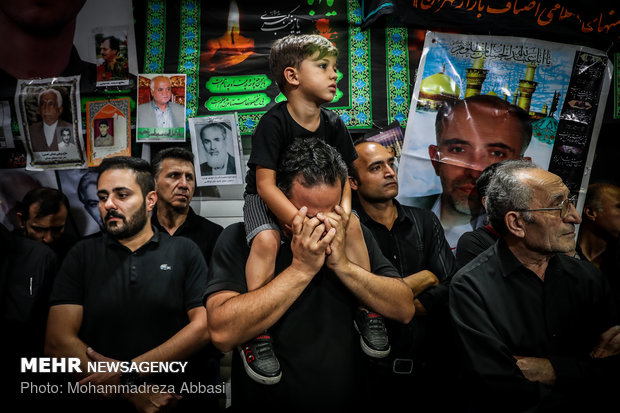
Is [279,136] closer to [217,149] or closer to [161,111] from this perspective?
[217,149]

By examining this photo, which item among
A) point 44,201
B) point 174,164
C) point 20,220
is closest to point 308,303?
point 174,164

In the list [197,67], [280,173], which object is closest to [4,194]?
[197,67]

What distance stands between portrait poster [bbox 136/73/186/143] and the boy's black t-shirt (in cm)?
154

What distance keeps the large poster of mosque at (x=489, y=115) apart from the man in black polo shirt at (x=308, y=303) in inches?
72.1

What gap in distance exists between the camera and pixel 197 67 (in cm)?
349

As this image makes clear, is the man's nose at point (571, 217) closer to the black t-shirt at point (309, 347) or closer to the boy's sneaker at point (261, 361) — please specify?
the black t-shirt at point (309, 347)

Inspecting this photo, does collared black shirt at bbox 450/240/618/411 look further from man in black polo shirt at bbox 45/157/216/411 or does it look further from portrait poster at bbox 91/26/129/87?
portrait poster at bbox 91/26/129/87

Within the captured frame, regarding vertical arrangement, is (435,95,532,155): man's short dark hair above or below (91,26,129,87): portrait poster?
below

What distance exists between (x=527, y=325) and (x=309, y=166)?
1213 mm

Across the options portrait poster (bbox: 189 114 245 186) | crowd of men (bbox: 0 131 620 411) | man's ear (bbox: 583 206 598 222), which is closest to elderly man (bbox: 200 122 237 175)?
portrait poster (bbox: 189 114 245 186)

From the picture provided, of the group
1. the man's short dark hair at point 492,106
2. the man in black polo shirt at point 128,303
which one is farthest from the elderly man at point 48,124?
the man's short dark hair at point 492,106

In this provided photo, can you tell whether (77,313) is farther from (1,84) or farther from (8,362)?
(1,84)

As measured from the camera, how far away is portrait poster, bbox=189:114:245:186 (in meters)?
3.38

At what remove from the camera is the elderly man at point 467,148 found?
135 inches
